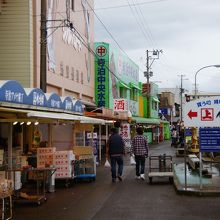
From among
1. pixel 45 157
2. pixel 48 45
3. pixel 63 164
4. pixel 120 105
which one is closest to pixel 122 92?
pixel 120 105

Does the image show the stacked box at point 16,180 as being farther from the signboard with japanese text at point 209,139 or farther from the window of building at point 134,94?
the window of building at point 134,94

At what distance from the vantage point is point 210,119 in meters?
15.1

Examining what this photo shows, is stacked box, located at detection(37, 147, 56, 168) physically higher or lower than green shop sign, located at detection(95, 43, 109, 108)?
lower

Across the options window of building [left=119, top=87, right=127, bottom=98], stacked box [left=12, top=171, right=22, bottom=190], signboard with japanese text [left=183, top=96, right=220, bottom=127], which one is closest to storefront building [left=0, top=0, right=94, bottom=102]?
stacked box [left=12, top=171, right=22, bottom=190]

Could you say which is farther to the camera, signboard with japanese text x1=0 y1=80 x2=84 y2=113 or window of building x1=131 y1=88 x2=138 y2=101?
window of building x1=131 y1=88 x2=138 y2=101

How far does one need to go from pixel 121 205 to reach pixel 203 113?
12.9 feet

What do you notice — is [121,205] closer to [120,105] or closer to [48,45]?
[48,45]

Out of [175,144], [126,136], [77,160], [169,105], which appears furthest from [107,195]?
[169,105]

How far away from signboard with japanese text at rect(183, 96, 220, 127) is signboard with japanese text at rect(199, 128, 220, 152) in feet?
0.59

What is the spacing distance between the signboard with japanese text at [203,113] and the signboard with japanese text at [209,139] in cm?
18

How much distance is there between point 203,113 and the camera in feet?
49.8

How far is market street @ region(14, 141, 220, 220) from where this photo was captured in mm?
11445

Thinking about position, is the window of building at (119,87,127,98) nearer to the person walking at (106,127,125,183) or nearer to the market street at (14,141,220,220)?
the person walking at (106,127,125,183)

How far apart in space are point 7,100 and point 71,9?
19.0 metres
